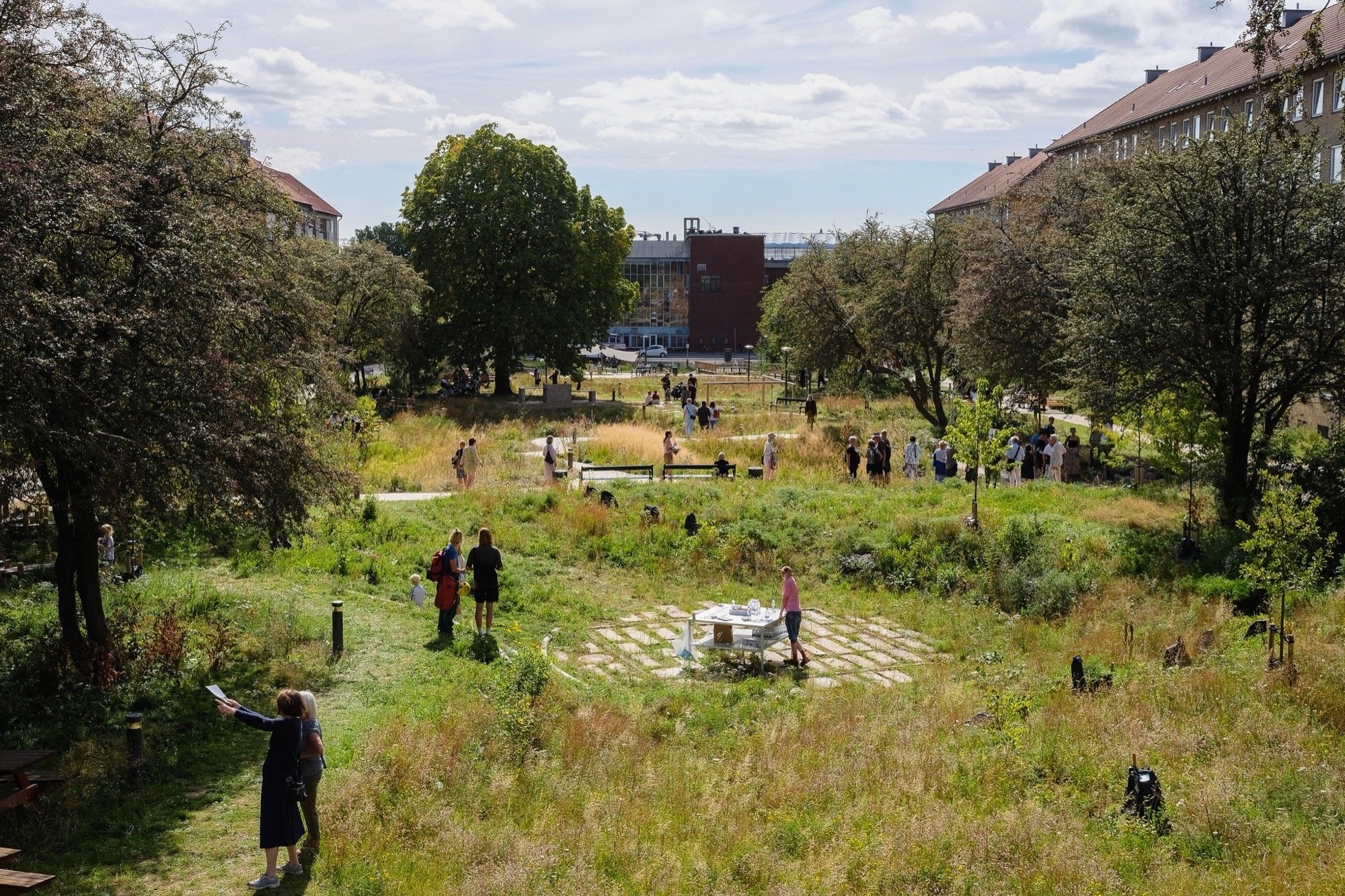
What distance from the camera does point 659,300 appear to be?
108 meters

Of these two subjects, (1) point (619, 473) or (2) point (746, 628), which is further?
(1) point (619, 473)

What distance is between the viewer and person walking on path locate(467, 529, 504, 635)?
1416 cm

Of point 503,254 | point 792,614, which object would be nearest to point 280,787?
point 792,614

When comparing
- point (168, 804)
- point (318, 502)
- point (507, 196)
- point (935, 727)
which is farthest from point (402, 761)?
point (507, 196)

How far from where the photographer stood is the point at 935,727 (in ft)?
36.9

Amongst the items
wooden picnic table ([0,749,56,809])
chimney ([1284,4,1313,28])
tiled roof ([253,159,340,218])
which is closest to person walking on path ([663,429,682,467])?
wooden picnic table ([0,749,56,809])

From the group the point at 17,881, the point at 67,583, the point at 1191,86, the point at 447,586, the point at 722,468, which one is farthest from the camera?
the point at 1191,86

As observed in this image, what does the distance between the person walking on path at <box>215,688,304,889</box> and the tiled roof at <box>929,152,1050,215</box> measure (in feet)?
289

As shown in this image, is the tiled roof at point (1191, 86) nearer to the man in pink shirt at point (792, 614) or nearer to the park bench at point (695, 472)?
the park bench at point (695, 472)

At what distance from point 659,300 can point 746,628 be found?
312ft

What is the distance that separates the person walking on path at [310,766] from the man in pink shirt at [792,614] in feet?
24.0

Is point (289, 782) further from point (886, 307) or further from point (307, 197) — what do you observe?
point (307, 197)

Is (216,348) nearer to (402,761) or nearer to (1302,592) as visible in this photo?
(402,761)

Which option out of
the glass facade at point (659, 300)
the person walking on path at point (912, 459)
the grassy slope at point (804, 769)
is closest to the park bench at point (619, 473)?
the person walking on path at point (912, 459)
